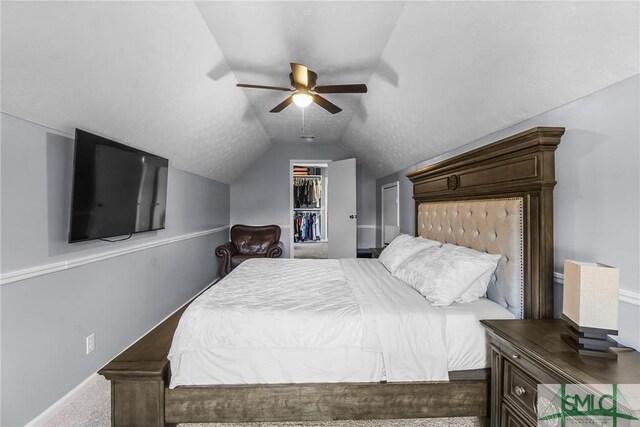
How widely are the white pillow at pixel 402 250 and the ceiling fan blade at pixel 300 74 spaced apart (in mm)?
1700

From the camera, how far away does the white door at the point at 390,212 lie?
4.33 m

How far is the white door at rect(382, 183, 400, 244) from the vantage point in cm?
433

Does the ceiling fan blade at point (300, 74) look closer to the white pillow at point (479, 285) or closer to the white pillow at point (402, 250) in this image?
the white pillow at point (402, 250)

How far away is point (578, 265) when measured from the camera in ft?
3.92

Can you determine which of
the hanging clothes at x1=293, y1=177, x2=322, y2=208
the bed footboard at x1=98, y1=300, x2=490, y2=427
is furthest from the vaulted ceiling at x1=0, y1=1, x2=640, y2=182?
the hanging clothes at x1=293, y1=177, x2=322, y2=208

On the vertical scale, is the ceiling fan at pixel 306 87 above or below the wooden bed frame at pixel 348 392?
above

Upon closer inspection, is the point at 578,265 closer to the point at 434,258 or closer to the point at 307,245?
the point at 434,258

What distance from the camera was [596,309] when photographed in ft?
3.80

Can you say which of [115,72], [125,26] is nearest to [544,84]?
[125,26]

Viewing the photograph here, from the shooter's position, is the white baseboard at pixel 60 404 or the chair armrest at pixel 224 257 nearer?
the white baseboard at pixel 60 404

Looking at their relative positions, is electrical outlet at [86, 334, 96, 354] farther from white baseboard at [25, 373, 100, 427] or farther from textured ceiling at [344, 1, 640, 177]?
textured ceiling at [344, 1, 640, 177]

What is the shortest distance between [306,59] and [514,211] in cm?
206

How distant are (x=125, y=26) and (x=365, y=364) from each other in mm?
2354

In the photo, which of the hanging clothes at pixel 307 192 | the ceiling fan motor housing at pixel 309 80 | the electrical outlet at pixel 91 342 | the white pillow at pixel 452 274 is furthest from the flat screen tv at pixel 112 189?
the hanging clothes at pixel 307 192
